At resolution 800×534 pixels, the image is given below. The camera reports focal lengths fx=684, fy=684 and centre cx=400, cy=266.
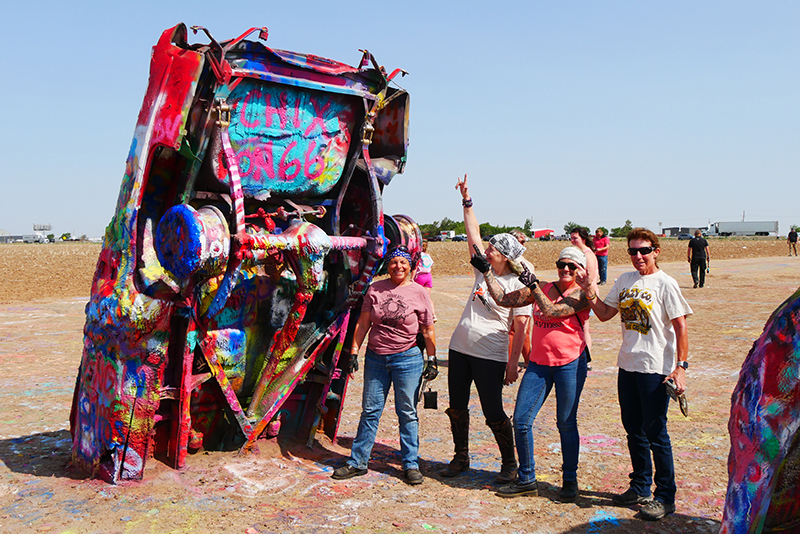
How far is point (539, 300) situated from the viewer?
4684 mm

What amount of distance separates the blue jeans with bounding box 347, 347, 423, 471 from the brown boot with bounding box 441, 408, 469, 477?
1.01 ft

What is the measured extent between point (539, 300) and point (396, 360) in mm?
1195

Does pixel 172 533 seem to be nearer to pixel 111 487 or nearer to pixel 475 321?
pixel 111 487

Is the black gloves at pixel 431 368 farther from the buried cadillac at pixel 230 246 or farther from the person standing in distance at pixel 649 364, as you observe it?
the person standing in distance at pixel 649 364

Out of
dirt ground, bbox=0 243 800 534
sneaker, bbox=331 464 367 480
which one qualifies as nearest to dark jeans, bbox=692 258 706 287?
dirt ground, bbox=0 243 800 534

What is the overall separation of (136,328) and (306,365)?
55.8 inches

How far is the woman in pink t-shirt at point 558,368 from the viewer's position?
15.4 feet

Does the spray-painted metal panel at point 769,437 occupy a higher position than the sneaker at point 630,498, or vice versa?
the spray-painted metal panel at point 769,437

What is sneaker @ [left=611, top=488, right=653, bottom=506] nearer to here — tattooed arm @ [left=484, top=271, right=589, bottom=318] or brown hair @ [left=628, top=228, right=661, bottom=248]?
tattooed arm @ [left=484, top=271, right=589, bottom=318]

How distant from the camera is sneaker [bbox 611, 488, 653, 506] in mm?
4516

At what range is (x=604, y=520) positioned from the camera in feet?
14.3

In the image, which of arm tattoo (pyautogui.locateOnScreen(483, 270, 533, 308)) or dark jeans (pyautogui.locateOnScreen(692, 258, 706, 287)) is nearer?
arm tattoo (pyautogui.locateOnScreen(483, 270, 533, 308))

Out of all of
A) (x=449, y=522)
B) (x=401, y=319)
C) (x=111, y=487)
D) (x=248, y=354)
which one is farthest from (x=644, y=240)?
(x=111, y=487)

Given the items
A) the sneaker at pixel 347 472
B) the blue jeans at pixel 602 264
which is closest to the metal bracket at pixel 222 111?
the sneaker at pixel 347 472
